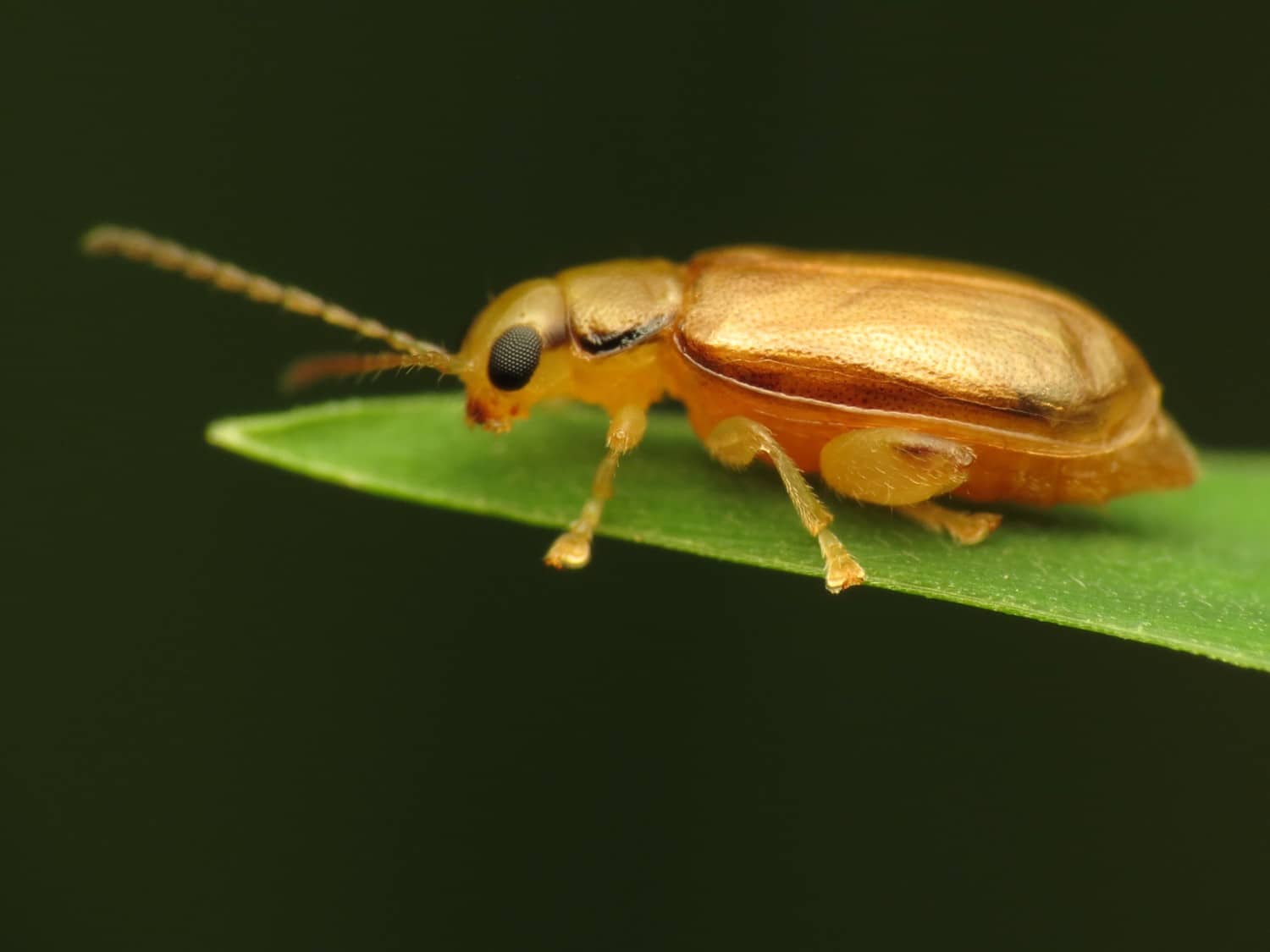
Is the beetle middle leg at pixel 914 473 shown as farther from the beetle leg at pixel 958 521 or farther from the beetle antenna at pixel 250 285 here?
the beetle antenna at pixel 250 285

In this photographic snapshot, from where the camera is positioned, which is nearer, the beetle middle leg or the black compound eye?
the beetle middle leg

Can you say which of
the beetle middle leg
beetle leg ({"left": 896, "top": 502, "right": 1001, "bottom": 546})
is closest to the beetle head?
the beetle middle leg

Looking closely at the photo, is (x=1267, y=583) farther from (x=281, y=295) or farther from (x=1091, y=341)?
(x=281, y=295)

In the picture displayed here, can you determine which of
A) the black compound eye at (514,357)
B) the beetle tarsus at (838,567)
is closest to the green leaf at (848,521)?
the beetle tarsus at (838,567)

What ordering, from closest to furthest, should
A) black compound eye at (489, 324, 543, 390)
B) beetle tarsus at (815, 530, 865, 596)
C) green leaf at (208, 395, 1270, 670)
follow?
green leaf at (208, 395, 1270, 670) → beetle tarsus at (815, 530, 865, 596) → black compound eye at (489, 324, 543, 390)

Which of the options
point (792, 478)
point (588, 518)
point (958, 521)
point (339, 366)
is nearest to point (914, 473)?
point (958, 521)

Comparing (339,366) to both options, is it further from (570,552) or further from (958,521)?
(958,521)

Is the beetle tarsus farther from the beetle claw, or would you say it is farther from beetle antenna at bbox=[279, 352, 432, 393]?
beetle antenna at bbox=[279, 352, 432, 393]

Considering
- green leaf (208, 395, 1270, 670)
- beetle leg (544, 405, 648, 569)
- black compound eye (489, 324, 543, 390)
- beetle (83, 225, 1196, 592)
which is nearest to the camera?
green leaf (208, 395, 1270, 670)

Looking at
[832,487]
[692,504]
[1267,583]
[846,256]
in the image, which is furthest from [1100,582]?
[846,256]
